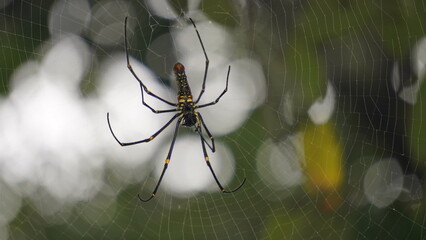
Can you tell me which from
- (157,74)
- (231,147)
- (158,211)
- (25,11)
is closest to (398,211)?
(231,147)

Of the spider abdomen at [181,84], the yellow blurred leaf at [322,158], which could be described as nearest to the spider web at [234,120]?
the yellow blurred leaf at [322,158]

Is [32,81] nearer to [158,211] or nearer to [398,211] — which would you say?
[158,211]

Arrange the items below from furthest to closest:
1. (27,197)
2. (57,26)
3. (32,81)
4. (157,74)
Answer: (27,197)
(57,26)
(32,81)
(157,74)

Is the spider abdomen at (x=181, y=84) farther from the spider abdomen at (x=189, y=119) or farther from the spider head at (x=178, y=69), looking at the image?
the spider abdomen at (x=189, y=119)

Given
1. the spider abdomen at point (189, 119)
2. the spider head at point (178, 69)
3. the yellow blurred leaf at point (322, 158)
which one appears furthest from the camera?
the spider abdomen at point (189, 119)

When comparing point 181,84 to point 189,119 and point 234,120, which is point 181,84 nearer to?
point 189,119

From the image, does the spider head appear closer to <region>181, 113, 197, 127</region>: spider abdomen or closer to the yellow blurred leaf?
<region>181, 113, 197, 127</region>: spider abdomen

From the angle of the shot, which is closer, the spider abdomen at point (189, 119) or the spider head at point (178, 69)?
the spider head at point (178, 69)

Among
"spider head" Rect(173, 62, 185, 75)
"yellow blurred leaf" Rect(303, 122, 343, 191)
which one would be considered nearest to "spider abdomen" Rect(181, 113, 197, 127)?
"spider head" Rect(173, 62, 185, 75)

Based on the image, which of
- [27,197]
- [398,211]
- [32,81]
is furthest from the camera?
[27,197]
